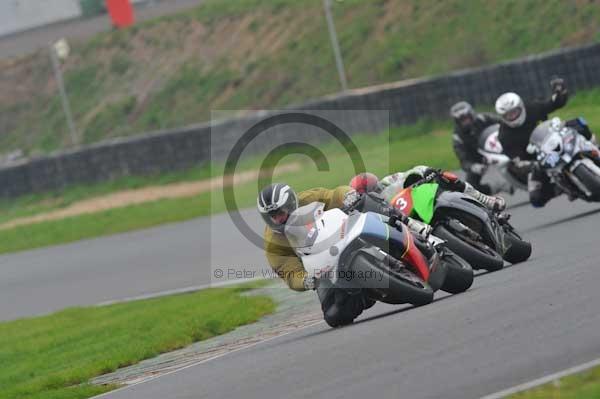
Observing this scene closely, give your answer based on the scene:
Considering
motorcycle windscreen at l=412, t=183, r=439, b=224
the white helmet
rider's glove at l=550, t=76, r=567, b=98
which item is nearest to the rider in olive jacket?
motorcycle windscreen at l=412, t=183, r=439, b=224

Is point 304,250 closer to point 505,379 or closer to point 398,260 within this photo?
point 398,260

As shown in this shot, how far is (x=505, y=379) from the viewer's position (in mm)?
6078

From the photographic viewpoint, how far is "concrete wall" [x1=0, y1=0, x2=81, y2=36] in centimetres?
3872

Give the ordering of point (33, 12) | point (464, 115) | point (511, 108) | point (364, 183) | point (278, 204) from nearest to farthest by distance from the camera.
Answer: point (278, 204), point (364, 183), point (511, 108), point (464, 115), point (33, 12)

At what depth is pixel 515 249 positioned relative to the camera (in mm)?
10242

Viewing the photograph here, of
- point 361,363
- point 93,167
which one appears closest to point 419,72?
point 93,167

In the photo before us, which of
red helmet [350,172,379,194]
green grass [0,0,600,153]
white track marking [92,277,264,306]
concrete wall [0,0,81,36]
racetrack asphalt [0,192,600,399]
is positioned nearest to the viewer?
racetrack asphalt [0,192,600,399]

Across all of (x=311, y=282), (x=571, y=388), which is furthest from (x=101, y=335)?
(x=571, y=388)

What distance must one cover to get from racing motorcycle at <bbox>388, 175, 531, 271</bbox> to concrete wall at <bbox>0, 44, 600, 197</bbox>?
1171cm

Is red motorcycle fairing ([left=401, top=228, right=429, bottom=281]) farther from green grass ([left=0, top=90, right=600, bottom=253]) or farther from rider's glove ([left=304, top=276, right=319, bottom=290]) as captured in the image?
green grass ([left=0, top=90, right=600, bottom=253])

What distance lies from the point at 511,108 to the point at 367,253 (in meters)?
5.39

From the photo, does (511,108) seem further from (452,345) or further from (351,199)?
(452,345)

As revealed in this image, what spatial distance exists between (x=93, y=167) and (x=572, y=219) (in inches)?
581

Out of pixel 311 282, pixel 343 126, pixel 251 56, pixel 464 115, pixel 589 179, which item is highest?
pixel 311 282
